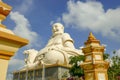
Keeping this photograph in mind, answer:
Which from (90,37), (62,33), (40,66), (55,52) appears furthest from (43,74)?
(90,37)

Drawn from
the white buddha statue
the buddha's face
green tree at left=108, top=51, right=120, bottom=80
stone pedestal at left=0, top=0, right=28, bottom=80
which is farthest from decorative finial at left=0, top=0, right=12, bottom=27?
the buddha's face

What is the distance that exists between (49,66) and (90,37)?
12877 millimetres

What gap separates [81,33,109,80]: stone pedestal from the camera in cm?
863

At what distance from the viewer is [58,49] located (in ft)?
79.0

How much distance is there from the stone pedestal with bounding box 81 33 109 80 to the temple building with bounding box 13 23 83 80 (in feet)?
39.9

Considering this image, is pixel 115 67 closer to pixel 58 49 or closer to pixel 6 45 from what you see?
pixel 58 49

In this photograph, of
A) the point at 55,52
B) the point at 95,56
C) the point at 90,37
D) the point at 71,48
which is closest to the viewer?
the point at 95,56

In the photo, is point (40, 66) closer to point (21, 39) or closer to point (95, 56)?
point (95, 56)

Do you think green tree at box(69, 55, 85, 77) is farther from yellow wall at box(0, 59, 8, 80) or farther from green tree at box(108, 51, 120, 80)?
yellow wall at box(0, 59, 8, 80)

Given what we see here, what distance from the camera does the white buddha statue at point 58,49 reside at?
23031 millimetres

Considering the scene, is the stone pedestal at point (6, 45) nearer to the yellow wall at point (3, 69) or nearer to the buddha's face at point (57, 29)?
the yellow wall at point (3, 69)

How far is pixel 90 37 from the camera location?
9.55m

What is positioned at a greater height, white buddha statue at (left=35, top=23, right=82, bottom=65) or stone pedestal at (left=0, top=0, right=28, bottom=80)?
white buddha statue at (left=35, top=23, right=82, bottom=65)

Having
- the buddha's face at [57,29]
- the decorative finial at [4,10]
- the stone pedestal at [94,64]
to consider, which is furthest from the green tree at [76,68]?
the decorative finial at [4,10]
